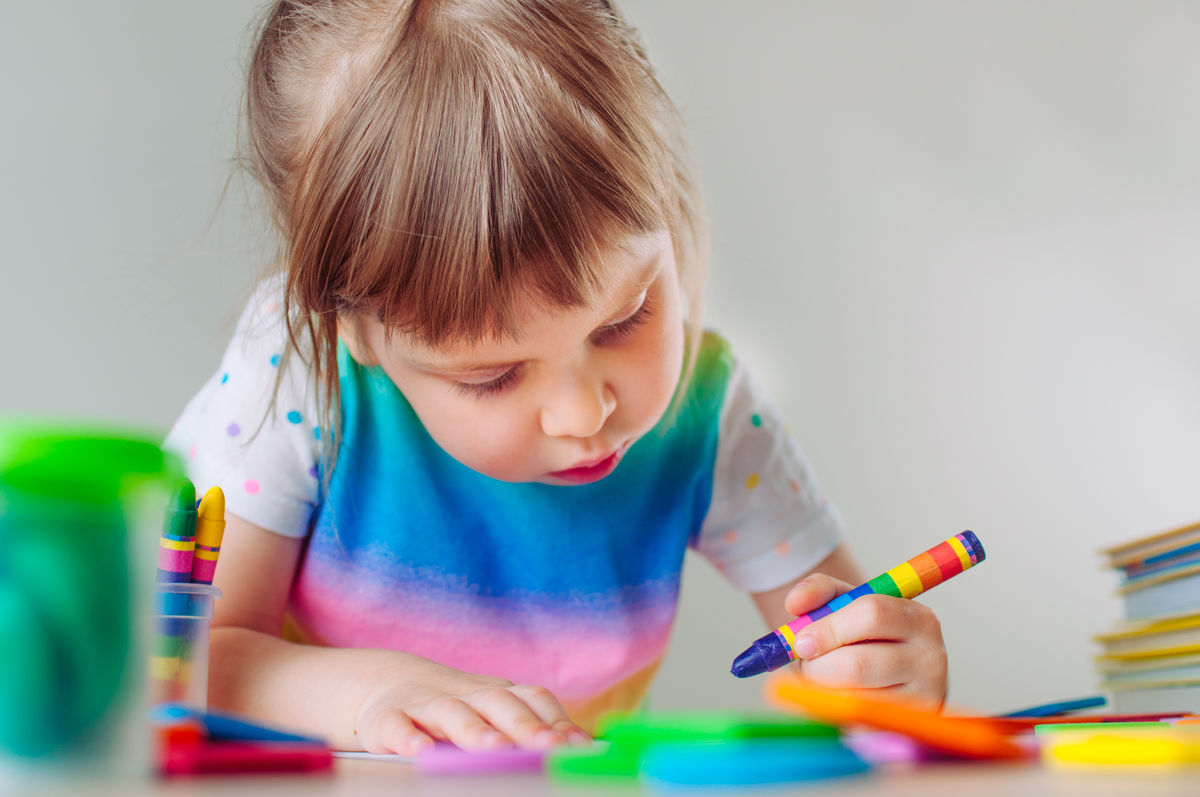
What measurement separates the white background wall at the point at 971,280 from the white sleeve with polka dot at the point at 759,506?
0.45 m

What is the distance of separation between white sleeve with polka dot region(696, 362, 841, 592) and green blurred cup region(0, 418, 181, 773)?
613 millimetres

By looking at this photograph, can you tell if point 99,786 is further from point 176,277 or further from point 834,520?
point 176,277

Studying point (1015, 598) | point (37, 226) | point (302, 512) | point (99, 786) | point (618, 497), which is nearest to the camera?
point (99, 786)

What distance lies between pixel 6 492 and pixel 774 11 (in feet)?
4.12

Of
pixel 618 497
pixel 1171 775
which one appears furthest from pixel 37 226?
pixel 1171 775

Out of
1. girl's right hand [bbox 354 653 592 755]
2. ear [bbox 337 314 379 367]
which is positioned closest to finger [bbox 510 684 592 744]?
girl's right hand [bbox 354 653 592 755]

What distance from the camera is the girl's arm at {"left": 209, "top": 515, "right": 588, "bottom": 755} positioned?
1.23 feet

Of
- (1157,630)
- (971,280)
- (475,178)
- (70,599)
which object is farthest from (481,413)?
(971,280)

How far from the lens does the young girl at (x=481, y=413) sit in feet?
1.59

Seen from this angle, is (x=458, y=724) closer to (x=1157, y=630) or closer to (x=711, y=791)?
(x=711, y=791)

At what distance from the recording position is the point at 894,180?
4.26 feet

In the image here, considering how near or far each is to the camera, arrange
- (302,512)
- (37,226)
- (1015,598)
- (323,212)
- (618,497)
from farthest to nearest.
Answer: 1. (1015,598)
2. (37,226)
3. (618,497)
4. (302,512)
5. (323,212)

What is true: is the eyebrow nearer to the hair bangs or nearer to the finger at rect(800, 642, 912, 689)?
the hair bangs

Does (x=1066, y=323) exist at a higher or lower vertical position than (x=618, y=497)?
higher
